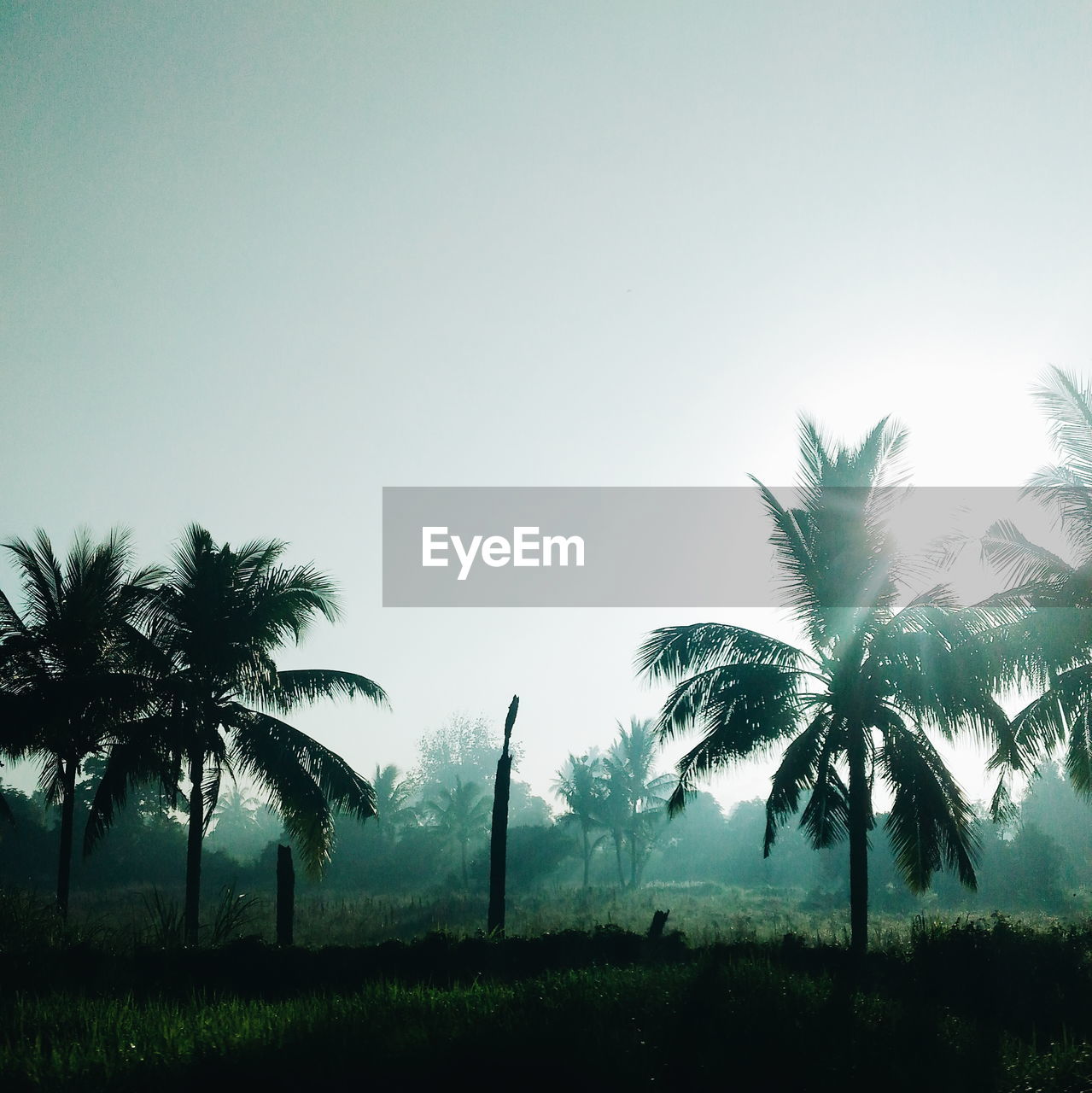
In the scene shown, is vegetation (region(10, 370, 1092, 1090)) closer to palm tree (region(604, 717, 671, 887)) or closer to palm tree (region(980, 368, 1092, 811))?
palm tree (region(980, 368, 1092, 811))

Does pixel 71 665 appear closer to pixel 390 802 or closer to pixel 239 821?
pixel 390 802

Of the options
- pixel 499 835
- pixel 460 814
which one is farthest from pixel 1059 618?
pixel 460 814

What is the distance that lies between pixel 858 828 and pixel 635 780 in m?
34.5

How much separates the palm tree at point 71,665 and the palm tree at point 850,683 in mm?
10242

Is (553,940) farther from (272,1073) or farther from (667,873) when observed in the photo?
(667,873)

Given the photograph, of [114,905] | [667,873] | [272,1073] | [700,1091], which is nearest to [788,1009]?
[700,1091]

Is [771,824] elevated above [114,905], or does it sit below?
above

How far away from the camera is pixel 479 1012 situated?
730 centimetres

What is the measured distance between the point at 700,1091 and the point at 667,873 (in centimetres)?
6711

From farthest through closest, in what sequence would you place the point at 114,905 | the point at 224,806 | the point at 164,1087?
the point at 224,806 → the point at 114,905 → the point at 164,1087

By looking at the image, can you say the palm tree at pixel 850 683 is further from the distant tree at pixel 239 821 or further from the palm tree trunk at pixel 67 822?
the distant tree at pixel 239 821

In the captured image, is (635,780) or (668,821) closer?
(668,821)

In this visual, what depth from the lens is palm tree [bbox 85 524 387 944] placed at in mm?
16172

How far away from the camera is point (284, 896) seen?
1429cm
